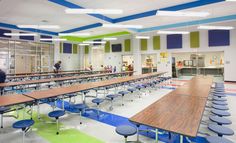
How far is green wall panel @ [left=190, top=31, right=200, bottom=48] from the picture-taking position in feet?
33.2

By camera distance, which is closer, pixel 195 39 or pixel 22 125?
pixel 22 125

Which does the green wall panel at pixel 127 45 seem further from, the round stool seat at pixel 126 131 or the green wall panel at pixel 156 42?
the round stool seat at pixel 126 131

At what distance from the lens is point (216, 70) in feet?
40.4

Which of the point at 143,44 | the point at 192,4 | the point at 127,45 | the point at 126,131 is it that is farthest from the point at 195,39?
the point at 126,131

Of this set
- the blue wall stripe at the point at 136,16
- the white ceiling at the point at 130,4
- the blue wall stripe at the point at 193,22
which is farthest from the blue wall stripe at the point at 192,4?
the blue wall stripe at the point at 193,22

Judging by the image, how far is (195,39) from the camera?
10.2 m

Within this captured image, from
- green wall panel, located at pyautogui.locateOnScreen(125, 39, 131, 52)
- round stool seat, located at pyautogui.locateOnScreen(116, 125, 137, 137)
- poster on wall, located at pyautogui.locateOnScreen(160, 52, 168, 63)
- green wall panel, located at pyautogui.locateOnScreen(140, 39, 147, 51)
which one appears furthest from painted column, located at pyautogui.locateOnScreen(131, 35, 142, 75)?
round stool seat, located at pyautogui.locateOnScreen(116, 125, 137, 137)

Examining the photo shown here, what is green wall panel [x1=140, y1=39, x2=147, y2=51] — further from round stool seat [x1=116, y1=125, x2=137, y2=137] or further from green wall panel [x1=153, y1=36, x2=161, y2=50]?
round stool seat [x1=116, y1=125, x2=137, y2=137]

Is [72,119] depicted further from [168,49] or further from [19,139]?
[168,49]

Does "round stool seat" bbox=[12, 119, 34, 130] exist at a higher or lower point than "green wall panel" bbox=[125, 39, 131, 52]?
lower

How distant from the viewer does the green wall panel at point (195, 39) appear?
10.1 metres

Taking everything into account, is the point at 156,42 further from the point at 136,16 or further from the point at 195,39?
the point at 136,16

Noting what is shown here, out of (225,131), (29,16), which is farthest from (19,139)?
(29,16)

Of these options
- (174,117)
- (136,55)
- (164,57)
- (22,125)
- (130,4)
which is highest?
(130,4)
